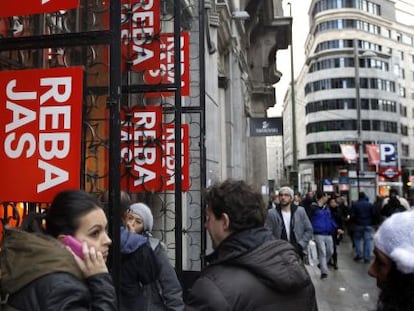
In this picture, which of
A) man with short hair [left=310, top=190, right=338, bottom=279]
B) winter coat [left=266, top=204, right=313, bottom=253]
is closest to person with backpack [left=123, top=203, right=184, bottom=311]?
winter coat [left=266, top=204, right=313, bottom=253]

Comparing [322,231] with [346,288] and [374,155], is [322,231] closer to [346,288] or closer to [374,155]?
[346,288]

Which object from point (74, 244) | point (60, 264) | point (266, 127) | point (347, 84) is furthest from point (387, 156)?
point (347, 84)

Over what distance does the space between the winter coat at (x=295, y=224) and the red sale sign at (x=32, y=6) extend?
5.15m

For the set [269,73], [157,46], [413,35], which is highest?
[413,35]

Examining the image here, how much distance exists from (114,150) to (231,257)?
1.19 metres

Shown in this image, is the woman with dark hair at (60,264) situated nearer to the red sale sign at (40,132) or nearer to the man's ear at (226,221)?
the man's ear at (226,221)

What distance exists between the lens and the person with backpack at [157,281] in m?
3.58

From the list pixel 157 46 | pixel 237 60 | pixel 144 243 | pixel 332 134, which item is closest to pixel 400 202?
pixel 237 60

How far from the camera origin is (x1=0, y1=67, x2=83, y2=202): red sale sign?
2953mm

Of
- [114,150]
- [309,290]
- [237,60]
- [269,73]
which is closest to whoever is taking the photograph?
[309,290]

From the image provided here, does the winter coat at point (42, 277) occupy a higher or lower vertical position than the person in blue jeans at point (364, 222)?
higher

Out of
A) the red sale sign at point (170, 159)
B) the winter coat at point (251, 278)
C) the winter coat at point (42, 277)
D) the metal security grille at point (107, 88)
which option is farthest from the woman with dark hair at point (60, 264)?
the red sale sign at point (170, 159)

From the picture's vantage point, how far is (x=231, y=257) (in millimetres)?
2037

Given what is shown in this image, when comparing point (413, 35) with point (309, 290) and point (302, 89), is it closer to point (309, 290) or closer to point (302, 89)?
point (302, 89)
